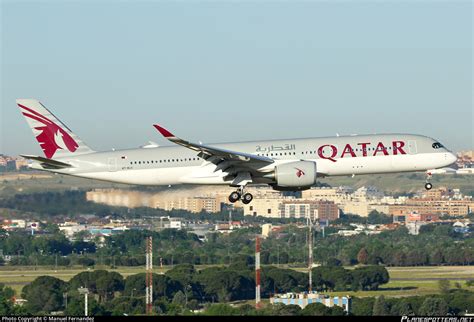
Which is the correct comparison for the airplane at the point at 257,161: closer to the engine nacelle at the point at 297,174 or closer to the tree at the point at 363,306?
the engine nacelle at the point at 297,174

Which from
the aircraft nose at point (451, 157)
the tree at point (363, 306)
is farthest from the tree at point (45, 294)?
the aircraft nose at point (451, 157)

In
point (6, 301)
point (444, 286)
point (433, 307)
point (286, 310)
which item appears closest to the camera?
point (286, 310)

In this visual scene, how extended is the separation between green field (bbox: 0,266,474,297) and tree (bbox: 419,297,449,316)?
9948 mm

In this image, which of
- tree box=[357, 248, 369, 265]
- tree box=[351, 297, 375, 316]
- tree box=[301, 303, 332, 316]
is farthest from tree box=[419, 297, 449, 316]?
tree box=[357, 248, 369, 265]

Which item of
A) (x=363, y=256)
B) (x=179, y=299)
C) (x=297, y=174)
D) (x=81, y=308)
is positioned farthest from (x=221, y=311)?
(x=363, y=256)

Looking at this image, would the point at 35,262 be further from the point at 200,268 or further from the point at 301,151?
the point at 301,151

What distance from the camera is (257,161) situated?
2474 inches

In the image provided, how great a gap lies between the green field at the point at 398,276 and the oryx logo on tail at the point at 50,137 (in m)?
26.0

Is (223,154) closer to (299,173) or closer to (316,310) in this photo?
(299,173)

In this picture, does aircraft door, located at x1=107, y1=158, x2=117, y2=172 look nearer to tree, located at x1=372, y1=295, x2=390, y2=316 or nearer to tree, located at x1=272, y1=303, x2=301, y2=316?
tree, located at x1=272, y1=303, x2=301, y2=316

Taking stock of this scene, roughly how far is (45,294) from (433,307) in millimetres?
29620

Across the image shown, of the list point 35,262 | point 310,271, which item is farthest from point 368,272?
point 35,262

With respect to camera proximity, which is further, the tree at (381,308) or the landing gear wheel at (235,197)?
the tree at (381,308)

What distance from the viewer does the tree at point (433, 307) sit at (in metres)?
80.8
